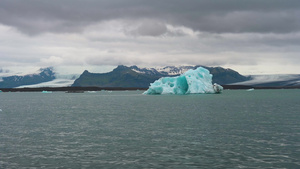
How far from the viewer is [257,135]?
2638 centimetres

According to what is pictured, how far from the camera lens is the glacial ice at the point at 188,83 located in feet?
375

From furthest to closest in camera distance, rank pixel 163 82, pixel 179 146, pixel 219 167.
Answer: pixel 163 82, pixel 179 146, pixel 219 167

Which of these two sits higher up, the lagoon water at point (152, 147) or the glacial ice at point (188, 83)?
the glacial ice at point (188, 83)

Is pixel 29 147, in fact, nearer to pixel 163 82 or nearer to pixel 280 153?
pixel 280 153

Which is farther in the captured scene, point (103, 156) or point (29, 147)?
point (29, 147)

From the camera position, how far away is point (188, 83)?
113 meters

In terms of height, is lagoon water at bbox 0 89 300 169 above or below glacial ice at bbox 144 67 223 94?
below

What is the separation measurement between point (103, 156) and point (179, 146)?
535 cm

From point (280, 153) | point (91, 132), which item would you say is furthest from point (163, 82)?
point (280, 153)

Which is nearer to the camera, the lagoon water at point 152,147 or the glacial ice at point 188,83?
the lagoon water at point 152,147

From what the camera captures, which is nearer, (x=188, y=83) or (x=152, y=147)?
(x=152, y=147)

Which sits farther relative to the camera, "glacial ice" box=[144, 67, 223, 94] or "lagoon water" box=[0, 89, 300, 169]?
"glacial ice" box=[144, 67, 223, 94]

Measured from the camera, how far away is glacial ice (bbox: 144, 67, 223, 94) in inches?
4498

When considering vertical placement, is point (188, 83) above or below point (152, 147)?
above
